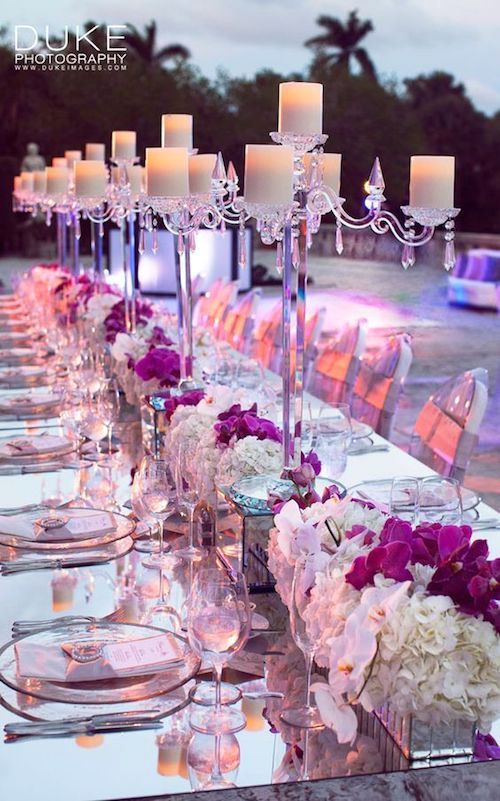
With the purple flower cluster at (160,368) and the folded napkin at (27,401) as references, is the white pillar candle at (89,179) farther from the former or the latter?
the purple flower cluster at (160,368)

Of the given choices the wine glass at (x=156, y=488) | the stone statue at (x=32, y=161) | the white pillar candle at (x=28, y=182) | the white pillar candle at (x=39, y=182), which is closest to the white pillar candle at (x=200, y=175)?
the wine glass at (x=156, y=488)

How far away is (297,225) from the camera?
1883 millimetres

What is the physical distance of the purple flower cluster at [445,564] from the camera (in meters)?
1.25

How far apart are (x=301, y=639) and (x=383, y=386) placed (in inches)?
95.4

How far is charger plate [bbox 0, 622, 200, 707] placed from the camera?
1.42 m

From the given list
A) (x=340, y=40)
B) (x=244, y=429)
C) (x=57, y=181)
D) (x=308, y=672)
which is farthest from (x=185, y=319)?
(x=340, y=40)

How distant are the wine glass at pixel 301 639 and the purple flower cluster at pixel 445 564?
3.0 inches

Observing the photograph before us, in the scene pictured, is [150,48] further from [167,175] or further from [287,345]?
[287,345]

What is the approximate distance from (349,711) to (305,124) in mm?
1045

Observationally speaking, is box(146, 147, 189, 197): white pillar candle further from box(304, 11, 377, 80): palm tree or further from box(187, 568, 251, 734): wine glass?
box(304, 11, 377, 80): palm tree

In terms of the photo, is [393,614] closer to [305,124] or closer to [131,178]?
[305,124]

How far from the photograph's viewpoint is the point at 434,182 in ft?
6.47

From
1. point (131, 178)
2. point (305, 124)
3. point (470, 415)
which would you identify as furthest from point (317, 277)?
point (305, 124)

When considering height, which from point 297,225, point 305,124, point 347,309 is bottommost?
point 347,309
